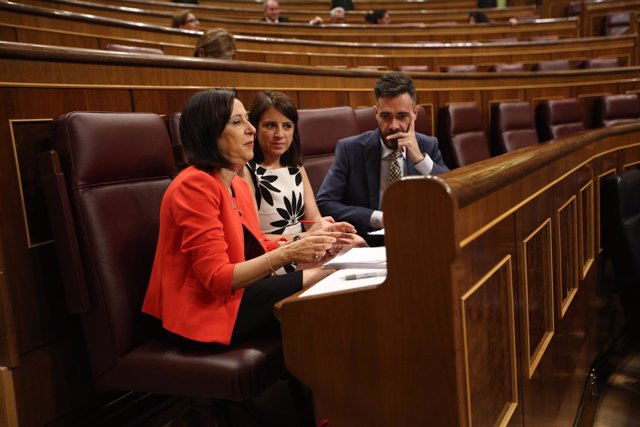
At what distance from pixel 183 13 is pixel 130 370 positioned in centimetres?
122

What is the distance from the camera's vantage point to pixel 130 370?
49 centimetres

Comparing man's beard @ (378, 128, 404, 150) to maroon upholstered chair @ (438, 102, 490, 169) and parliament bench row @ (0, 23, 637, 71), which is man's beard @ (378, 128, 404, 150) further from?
parliament bench row @ (0, 23, 637, 71)

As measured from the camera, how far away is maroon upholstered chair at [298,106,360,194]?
34.1 inches

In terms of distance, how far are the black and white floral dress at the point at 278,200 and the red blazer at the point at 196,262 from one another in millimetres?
211

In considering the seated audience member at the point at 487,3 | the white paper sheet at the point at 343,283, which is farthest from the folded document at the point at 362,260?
the seated audience member at the point at 487,3

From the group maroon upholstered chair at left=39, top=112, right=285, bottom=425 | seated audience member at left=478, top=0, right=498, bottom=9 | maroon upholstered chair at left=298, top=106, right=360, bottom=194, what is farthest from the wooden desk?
seated audience member at left=478, top=0, right=498, bottom=9

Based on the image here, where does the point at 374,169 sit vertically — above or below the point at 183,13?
below

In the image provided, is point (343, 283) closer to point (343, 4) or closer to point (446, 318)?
point (446, 318)

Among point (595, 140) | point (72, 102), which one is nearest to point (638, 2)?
point (595, 140)

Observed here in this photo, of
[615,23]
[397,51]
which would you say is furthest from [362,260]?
[615,23]

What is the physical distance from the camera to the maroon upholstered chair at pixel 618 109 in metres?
1.57

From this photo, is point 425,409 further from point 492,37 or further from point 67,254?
point 492,37

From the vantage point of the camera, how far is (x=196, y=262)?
484 mm

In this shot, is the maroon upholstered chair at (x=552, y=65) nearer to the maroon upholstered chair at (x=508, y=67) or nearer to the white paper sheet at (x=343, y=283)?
the maroon upholstered chair at (x=508, y=67)
